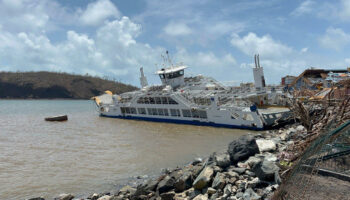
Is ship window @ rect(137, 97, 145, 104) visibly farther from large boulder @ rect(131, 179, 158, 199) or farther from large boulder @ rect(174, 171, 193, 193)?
large boulder @ rect(174, 171, 193, 193)

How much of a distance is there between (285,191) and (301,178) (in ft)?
1.59

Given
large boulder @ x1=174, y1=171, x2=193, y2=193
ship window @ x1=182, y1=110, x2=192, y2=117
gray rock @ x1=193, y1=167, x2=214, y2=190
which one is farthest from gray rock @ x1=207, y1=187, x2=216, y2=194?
ship window @ x1=182, y1=110, x2=192, y2=117

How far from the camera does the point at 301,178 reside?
17.0 ft

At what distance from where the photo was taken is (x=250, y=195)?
6.80 m

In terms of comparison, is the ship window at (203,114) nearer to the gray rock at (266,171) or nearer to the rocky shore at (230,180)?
the rocky shore at (230,180)

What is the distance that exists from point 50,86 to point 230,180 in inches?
4750

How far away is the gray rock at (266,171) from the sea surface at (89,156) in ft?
22.3

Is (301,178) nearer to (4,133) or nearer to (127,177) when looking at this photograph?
(127,177)

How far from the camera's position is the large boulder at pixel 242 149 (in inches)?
392

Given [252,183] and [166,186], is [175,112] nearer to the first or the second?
[166,186]

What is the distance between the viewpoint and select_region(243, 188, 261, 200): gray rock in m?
6.60

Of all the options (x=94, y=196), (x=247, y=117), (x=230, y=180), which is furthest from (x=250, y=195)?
(x=247, y=117)

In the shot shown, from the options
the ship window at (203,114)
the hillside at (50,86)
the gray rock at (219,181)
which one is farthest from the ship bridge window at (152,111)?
the hillside at (50,86)

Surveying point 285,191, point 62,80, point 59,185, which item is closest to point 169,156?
point 59,185
